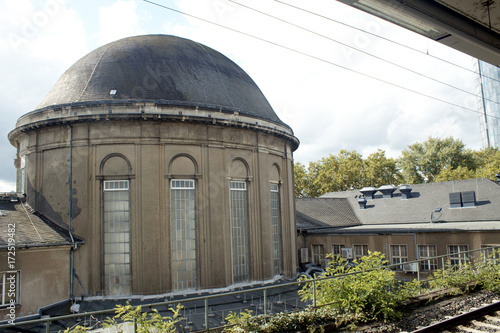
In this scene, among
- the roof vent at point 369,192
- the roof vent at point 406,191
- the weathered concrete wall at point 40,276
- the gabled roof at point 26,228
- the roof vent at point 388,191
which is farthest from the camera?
the roof vent at point 369,192

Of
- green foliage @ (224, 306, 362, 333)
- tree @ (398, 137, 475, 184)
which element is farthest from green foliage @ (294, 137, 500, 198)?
green foliage @ (224, 306, 362, 333)

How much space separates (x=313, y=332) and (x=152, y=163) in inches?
396

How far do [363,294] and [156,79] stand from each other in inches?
506

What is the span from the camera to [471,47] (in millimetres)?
10727

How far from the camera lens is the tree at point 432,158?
55594 mm

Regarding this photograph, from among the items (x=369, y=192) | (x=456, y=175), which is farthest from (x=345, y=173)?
(x=369, y=192)

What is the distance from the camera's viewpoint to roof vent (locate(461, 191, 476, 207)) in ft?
90.7

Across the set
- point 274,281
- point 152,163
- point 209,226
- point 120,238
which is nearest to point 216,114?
point 152,163

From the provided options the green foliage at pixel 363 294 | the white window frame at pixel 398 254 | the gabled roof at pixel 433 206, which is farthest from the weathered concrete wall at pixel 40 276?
the gabled roof at pixel 433 206

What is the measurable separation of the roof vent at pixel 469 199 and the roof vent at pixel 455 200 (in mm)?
245

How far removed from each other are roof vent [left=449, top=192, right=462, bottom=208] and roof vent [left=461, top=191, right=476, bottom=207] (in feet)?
0.80

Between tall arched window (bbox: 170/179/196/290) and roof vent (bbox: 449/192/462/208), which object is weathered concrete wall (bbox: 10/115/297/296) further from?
roof vent (bbox: 449/192/462/208)

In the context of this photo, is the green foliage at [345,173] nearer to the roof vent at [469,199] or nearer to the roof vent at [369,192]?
the roof vent at [369,192]

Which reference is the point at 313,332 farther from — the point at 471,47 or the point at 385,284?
the point at 471,47
